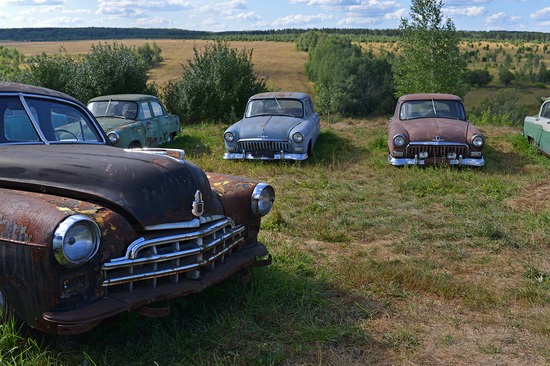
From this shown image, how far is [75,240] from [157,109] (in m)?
9.75

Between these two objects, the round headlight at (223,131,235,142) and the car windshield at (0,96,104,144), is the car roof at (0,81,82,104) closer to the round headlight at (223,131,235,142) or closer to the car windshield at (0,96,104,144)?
the car windshield at (0,96,104,144)

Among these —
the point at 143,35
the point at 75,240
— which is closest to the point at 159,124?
the point at 75,240

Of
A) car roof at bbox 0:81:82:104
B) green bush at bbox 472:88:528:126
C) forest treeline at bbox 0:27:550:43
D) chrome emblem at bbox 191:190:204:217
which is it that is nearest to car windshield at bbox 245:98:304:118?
car roof at bbox 0:81:82:104

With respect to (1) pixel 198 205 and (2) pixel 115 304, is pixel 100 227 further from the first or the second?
(1) pixel 198 205

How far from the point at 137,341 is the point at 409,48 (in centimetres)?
2230

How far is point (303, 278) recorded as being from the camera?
4.71 m

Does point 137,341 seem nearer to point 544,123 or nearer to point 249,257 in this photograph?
point 249,257

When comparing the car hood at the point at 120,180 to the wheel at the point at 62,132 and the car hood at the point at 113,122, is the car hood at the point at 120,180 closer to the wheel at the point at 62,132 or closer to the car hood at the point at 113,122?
the wheel at the point at 62,132

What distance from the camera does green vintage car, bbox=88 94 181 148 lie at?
10.2 m

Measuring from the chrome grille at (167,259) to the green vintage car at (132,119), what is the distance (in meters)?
6.85

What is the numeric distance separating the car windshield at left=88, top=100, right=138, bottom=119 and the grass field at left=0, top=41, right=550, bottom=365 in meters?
4.29

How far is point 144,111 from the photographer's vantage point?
1130 centimetres

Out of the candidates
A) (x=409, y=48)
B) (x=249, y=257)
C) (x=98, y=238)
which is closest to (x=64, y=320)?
(x=98, y=238)

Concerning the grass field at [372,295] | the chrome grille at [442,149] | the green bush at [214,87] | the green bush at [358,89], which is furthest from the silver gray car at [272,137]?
the green bush at [358,89]
